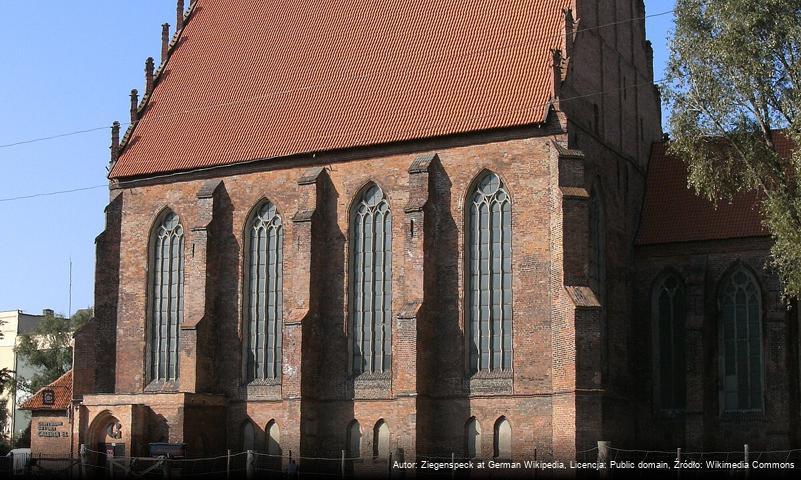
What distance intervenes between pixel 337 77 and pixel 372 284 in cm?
813

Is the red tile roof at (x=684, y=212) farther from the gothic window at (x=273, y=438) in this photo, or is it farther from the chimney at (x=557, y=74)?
the gothic window at (x=273, y=438)

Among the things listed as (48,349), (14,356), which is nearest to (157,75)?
(48,349)

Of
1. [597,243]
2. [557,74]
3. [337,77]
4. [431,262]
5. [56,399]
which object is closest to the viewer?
[557,74]

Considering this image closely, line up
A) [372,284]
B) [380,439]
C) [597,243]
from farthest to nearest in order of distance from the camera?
1. [372,284]
2. [597,243]
3. [380,439]

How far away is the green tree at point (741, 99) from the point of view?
32.0m

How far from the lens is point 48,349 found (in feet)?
234

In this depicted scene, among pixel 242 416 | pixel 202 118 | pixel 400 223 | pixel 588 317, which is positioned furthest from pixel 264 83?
pixel 588 317

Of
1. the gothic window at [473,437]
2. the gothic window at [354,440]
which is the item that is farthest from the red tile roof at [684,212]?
the gothic window at [354,440]

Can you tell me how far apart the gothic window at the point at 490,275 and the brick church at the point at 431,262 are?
2.8 inches

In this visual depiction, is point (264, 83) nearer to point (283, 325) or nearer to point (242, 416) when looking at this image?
point (283, 325)

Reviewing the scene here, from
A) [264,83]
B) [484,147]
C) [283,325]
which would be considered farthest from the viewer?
[264,83]

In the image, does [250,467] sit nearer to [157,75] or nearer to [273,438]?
[273,438]

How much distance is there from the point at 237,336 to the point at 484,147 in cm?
1116

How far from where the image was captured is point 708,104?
33781 mm
